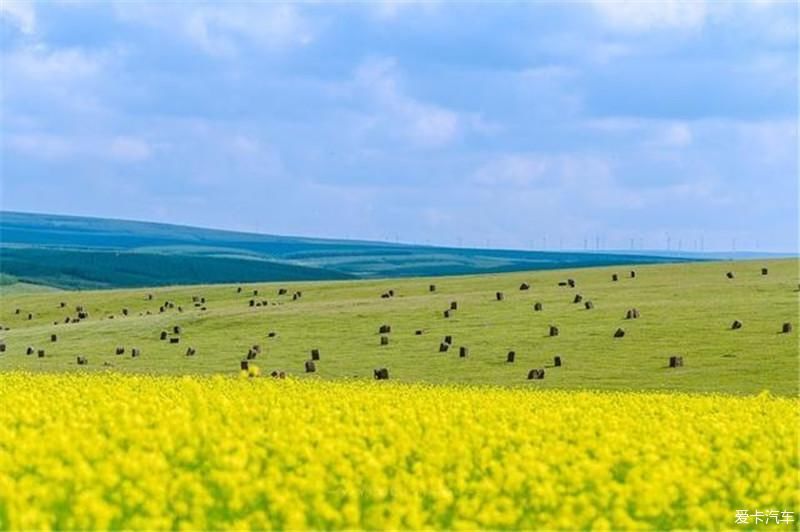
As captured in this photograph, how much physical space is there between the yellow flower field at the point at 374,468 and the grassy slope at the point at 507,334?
80.9 feet

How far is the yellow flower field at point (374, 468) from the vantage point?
602 inches

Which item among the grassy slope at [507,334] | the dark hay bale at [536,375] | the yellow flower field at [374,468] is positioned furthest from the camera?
the grassy slope at [507,334]

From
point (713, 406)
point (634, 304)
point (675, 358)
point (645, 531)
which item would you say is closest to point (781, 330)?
point (675, 358)

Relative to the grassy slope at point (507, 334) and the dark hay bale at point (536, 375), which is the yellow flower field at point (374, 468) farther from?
the grassy slope at point (507, 334)

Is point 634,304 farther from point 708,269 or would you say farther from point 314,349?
point 708,269

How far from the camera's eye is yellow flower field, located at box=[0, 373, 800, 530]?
15292 millimetres

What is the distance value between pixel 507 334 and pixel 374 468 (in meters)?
43.6

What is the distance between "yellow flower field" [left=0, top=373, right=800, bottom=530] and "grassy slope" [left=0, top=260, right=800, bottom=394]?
80.9ft

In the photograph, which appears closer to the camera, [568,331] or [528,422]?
[528,422]

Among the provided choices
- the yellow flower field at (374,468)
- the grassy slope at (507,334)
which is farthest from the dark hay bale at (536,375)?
the yellow flower field at (374,468)

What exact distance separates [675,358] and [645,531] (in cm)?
3562

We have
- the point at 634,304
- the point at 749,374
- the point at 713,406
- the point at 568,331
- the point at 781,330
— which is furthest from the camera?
the point at 634,304

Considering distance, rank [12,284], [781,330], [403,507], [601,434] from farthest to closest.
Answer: [12,284] < [781,330] < [601,434] < [403,507]

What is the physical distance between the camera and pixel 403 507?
15336 millimetres
